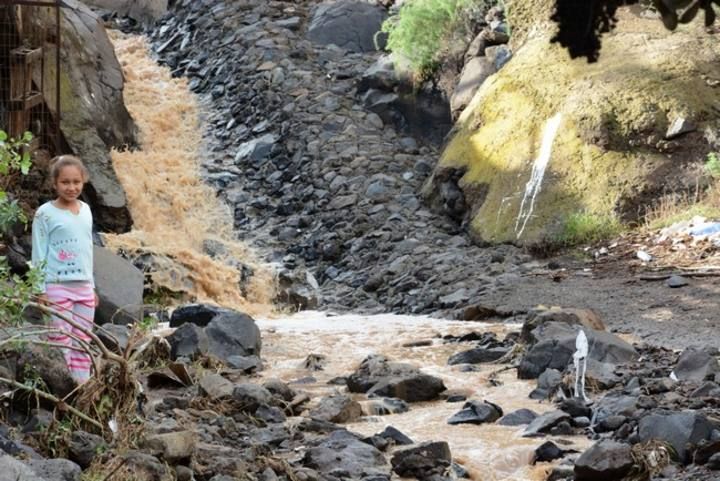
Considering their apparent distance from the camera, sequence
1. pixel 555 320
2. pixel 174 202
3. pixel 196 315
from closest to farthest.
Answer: pixel 555 320, pixel 196 315, pixel 174 202

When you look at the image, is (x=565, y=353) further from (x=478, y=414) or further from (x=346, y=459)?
(x=346, y=459)

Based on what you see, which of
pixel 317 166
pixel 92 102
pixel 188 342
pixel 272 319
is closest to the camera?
pixel 188 342

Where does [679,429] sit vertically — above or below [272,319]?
above

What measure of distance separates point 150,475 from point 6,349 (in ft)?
3.74

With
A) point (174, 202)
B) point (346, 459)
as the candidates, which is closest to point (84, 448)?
point (346, 459)

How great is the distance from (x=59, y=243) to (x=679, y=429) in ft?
12.6

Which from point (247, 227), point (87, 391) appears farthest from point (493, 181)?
point (87, 391)

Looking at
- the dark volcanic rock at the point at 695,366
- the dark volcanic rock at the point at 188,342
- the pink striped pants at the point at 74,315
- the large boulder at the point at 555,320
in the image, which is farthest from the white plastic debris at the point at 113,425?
the large boulder at the point at 555,320

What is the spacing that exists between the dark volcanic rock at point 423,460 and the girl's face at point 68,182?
8.28 ft

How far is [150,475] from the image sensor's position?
5.69 meters

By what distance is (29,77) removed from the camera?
1577cm

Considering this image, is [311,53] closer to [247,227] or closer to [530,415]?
[247,227]

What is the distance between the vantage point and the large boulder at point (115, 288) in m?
11.8

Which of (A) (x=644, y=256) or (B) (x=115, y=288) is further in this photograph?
(A) (x=644, y=256)
